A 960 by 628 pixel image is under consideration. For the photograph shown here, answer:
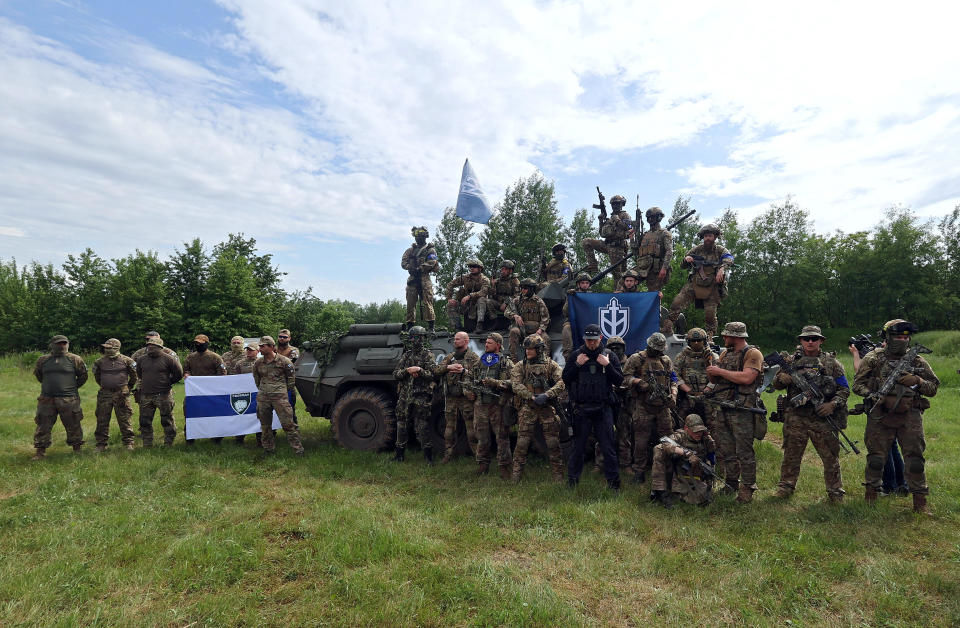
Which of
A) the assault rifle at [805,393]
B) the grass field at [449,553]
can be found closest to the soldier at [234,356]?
the grass field at [449,553]

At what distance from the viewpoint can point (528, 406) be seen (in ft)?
20.2

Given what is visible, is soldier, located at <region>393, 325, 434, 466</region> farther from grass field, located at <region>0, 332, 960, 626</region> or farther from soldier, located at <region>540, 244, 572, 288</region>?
soldier, located at <region>540, 244, 572, 288</region>

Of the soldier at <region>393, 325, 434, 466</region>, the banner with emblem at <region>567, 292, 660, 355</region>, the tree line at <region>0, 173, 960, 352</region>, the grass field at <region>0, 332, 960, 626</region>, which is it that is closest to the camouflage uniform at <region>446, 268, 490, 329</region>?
the soldier at <region>393, 325, 434, 466</region>

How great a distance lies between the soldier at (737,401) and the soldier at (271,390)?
6072 millimetres

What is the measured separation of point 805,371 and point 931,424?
278 inches

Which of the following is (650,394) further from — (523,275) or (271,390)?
(523,275)

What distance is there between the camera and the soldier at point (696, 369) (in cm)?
580

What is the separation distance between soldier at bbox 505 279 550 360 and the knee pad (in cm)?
460

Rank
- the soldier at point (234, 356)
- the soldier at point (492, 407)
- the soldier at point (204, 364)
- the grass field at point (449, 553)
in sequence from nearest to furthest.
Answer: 1. the grass field at point (449, 553)
2. the soldier at point (492, 407)
3. the soldier at point (204, 364)
4. the soldier at point (234, 356)

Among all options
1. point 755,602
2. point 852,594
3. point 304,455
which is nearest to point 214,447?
point 304,455

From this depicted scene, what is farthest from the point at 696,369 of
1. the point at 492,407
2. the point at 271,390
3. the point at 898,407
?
the point at 271,390

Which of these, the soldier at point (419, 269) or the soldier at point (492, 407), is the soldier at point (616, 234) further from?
the soldier at point (492, 407)

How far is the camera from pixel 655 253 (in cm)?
886

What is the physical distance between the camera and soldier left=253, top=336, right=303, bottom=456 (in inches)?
299
